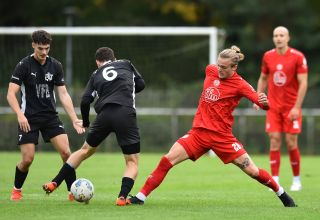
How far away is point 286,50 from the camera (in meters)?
14.1

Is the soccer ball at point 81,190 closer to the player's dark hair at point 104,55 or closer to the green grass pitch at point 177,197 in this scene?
the green grass pitch at point 177,197

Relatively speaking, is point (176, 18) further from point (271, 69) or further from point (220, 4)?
point (271, 69)

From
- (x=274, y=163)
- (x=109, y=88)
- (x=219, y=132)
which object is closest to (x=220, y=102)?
(x=219, y=132)

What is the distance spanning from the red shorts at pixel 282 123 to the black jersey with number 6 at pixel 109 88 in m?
3.81

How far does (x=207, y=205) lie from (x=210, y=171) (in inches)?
280

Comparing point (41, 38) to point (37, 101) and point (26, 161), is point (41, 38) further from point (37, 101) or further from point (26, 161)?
point (26, 161)

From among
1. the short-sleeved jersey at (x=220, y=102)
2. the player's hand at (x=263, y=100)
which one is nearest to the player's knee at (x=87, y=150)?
the short-sleeved jersey at (x=220, y=102)

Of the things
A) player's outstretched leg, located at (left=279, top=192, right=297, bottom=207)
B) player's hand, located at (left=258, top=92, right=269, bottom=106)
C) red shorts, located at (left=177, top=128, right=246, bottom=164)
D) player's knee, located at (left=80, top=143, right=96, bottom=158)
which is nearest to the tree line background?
player's knee, located at (left=80, top=143, right=96, bottom=158)

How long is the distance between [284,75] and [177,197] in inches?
122

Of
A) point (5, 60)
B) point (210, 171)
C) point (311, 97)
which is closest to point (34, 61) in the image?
point (210, 171)

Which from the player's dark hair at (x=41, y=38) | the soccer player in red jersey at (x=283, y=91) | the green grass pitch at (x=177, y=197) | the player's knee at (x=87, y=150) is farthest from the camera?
the soccer player in red jersey at (x=283, y=91)

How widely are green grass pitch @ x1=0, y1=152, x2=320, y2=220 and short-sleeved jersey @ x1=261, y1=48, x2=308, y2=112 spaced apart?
4.68 ft

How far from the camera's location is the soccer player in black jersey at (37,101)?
11297 millimetres

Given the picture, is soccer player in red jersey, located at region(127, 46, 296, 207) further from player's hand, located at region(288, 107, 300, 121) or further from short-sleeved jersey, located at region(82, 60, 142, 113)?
player's hand, located at region(288, 107, 300, 121)
